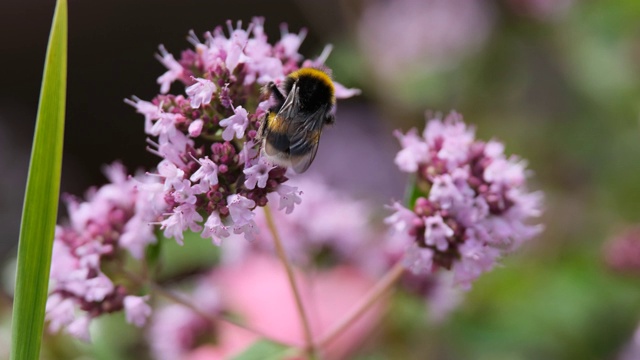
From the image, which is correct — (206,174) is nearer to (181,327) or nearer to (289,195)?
(289,195)

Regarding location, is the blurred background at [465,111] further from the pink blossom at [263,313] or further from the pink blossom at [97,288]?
the pink blossom at [97,288]

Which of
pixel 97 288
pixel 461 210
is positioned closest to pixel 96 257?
pixel 97 288

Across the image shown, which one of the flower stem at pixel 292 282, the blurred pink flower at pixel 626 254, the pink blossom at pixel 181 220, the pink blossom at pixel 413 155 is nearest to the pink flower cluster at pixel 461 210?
the pink blossom at pixel 413 155

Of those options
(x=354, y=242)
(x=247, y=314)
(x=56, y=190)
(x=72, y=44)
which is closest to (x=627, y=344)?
(x=354, y=242)

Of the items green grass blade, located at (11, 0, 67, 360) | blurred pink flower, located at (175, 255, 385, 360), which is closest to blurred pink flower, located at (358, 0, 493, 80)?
blurred pink flower, located at (175, 255, 385, 360)

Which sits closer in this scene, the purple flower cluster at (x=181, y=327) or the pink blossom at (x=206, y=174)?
the pink blossom at (x=206, y=174)
